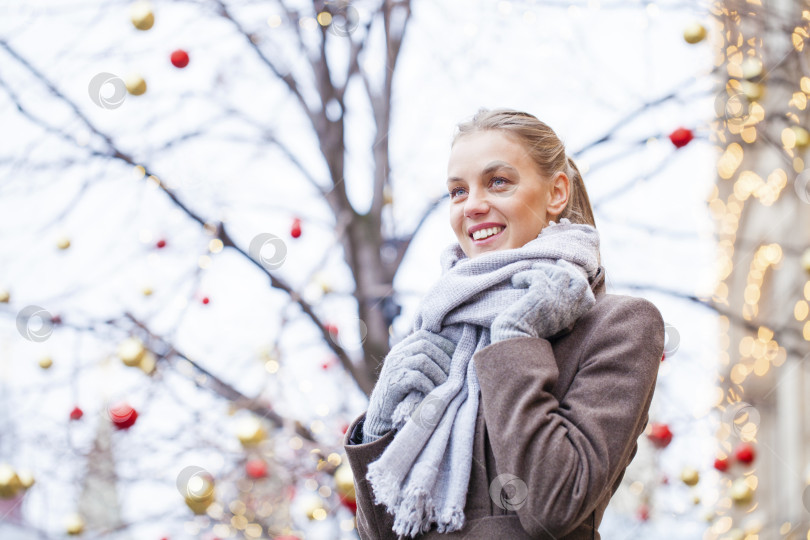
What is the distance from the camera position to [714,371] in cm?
336

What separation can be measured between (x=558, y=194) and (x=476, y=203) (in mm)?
164

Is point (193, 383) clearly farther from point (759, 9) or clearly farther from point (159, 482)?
point (759, 9)

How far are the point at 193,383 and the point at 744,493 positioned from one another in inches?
73.3

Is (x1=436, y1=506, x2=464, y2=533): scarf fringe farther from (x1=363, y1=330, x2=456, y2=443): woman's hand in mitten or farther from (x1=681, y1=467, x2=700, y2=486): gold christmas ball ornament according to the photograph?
(x1=681, y1=467, x2=700, y2=486): gold christmas ball ornament

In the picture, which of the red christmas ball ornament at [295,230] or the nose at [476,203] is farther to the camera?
the red christmas ball ornament at [295,230]

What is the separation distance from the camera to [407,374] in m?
1.20

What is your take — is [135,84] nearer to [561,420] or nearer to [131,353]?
[131,353]

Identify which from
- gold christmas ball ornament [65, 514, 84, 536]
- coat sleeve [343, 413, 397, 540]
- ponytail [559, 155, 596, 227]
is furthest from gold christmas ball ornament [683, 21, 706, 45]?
gold christmas ball ornament [65, 514, 84, 536]
